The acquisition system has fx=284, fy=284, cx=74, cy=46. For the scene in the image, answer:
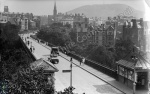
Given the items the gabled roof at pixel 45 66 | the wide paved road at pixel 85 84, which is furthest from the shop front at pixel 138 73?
the gabled roof at pixel 45 66

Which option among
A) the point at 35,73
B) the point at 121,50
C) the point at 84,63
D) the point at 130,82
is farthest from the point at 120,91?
the point at 121,50

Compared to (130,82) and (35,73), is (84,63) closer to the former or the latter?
(130,82)

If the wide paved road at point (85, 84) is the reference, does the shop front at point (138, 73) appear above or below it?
above

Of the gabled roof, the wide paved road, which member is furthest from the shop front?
the gabled roof

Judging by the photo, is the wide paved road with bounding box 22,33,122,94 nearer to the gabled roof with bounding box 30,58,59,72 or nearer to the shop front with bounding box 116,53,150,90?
the shop front with bounding box 116,53,150,90

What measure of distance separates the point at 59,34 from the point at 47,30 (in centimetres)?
709

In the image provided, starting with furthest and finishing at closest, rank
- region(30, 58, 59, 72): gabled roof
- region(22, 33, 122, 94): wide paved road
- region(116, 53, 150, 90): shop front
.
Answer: region(22, 33, 122, 94): wide paved road, region(116, 53, 150, 90): shop front, region(30, 58, 59, 72): gabled roof

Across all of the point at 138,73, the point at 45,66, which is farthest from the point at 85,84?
the point at 45,66

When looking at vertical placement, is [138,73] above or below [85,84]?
above

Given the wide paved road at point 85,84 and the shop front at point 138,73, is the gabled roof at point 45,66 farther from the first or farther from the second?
the shop front at point 138,73

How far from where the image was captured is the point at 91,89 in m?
17.8

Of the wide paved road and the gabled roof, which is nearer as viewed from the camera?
the gabled roof

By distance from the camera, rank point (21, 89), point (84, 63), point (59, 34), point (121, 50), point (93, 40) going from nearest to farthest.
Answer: point (21, 89) → point (84, 63) → point (121, 50) → point (59, 34) → point (93, 40)

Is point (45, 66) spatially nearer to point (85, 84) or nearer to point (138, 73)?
point (138, 73)
